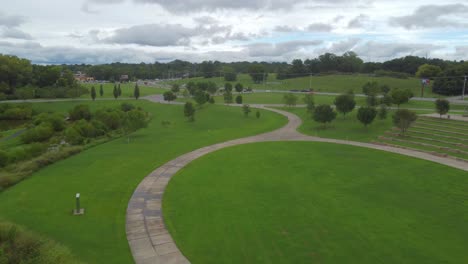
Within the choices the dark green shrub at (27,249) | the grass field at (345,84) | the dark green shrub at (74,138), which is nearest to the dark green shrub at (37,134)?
the dark green shrub at (74,138)

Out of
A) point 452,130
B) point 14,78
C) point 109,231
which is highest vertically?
point 14,78

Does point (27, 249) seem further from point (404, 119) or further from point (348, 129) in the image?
point (348, 129)

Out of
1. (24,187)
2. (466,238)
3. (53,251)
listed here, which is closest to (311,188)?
(466,238)

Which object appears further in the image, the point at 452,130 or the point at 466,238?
the point at 452,130

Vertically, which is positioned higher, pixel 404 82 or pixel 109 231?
pixel 404 82

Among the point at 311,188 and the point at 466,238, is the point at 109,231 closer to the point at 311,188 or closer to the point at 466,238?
the point at 311,188

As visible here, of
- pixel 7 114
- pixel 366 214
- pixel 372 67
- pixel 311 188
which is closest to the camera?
pixel 366 214

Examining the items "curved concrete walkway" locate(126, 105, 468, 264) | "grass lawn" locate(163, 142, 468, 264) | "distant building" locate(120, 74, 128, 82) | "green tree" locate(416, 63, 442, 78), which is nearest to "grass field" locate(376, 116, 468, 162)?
"curved concrete walkway" locate(126, 105, 468, 264)

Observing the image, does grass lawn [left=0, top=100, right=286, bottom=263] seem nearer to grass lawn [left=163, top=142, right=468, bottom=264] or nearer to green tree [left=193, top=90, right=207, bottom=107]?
grass lawn [left=163, top=142, right=468, bottom=264]
